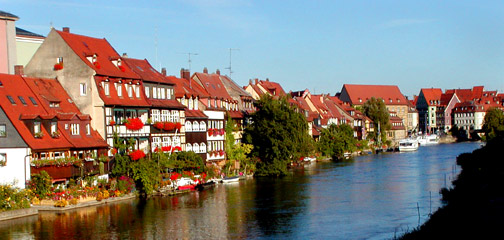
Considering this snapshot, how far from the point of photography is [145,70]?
5512cm

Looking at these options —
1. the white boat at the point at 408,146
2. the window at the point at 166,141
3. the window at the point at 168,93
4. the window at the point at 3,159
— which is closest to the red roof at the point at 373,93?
the white boat at the point at 408,146

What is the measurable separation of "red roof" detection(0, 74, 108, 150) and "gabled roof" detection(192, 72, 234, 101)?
20.8 metres

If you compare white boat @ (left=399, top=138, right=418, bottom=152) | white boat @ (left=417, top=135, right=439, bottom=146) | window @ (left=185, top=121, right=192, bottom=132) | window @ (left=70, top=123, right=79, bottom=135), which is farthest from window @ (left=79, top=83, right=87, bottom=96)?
white boat @ (left=417, top=135, right=439, bottom=146)

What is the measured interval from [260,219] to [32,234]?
11.7 m

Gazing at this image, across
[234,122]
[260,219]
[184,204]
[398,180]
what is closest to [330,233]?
[260,219]

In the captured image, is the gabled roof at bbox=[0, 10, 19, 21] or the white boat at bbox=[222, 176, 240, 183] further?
the white boat at bbox=[222, 176, 240, 183]

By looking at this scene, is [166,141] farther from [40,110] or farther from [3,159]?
[3,159]

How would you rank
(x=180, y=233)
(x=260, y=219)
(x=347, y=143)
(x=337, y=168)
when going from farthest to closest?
(x=347, y=143)
(x=337, y=168)
(x=260, y=219)
(x=180, y=233)

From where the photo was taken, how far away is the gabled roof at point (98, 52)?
156ft

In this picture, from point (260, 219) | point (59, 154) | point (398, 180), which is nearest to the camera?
point (260, 219)

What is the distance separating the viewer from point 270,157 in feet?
211

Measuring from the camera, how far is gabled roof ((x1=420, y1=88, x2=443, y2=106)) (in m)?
171

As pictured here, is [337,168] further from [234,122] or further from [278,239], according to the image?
[278,239]

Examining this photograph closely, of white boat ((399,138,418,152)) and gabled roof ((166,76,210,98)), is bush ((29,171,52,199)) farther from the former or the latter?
white boat ((399,138,418,152))
